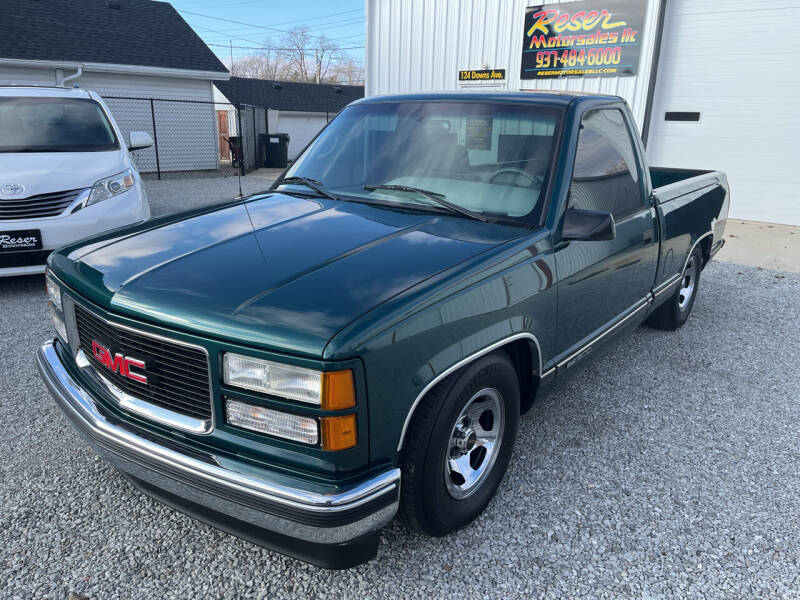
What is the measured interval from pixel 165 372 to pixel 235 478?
46 centimetres

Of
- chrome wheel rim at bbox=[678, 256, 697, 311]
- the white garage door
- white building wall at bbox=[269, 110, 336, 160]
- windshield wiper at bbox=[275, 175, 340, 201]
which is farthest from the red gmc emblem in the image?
white building wall at bbox=[269, 110, 336, 160]

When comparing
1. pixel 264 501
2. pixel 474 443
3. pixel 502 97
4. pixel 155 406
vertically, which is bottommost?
pixel 474 443

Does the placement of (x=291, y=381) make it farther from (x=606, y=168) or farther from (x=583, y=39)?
(x=583, y=39)

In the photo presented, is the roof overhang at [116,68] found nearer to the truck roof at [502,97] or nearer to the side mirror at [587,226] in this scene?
the truck roof at [502,97]

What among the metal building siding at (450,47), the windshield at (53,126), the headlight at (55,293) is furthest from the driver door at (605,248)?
the metal building siding at (450,47)

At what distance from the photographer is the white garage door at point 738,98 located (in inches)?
383

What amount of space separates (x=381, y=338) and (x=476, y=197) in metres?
1.32

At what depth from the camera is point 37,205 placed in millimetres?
5422

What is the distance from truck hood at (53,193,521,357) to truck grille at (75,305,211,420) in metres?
0.09

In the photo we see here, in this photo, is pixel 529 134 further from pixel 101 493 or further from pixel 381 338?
pixel 101 493

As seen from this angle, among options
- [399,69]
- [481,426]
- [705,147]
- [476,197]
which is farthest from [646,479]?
[399,69]

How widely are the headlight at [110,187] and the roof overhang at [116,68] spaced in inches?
514

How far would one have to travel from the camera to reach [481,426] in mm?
2580

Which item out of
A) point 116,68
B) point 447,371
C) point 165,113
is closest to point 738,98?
point 447,371
